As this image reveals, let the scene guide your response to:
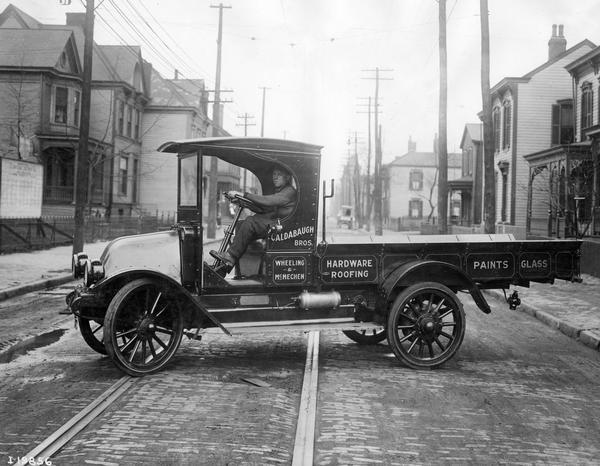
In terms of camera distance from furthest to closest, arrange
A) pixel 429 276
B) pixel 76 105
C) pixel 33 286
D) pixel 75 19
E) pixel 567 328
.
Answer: pixel 75 19 < pixel 76 105 < pixel 33 286 < pixel 567 328 < pixel 429 276

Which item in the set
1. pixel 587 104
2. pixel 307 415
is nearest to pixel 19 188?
pixel 307 415

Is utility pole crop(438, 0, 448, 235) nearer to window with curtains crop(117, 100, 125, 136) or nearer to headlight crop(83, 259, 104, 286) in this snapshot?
headlight crop(83, 259, 104, 286)

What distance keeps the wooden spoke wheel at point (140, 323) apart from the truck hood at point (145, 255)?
327mm

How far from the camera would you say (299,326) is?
6.33 meters

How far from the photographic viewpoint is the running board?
6141 mm

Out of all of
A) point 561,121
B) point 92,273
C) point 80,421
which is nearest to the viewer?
point 80,421

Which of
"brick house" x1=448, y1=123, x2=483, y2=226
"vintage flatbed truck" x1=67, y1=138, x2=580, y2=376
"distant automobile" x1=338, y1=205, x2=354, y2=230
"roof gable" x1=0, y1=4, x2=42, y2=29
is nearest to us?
"vintage flatbed truck" x1=67, y1=138, x2=580, y2=376

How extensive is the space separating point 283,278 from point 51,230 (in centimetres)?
1918

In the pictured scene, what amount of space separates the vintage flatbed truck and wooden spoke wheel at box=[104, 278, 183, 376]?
13mm

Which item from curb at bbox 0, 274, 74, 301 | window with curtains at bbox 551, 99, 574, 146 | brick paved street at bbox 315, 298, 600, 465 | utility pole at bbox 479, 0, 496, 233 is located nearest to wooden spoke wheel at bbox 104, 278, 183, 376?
brick paved street at bbox 315, 298, 600, 465

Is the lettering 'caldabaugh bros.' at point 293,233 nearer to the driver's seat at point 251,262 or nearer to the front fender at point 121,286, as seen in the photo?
the driver's seat at point 251,262

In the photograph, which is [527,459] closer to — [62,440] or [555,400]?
[555,400]

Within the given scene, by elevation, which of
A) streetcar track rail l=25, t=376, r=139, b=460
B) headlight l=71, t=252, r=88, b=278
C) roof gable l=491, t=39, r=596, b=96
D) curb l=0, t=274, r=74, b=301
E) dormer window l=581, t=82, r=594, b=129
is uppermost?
roof gable l=491, t=39, r=596, b=96

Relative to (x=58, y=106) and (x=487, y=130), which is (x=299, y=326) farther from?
(x=58, y=106)
